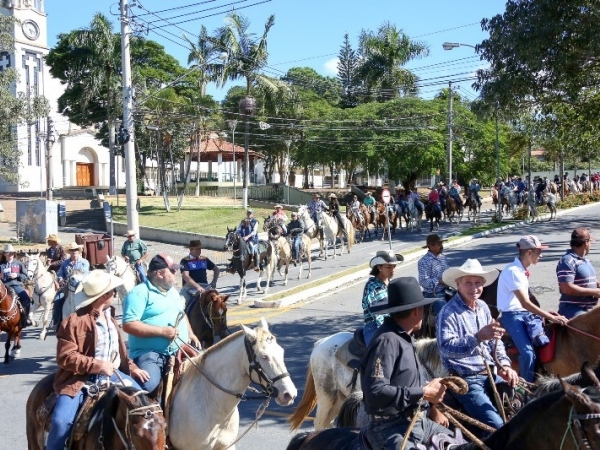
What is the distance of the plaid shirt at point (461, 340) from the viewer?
4922 mm

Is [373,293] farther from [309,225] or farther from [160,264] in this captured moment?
[309,225]

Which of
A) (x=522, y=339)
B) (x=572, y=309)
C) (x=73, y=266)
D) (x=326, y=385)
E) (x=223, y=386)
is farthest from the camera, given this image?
(x=73, y=266)

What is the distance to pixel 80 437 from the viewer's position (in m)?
5.38

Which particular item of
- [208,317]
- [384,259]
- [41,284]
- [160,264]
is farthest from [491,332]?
[41,284]

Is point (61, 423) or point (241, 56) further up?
point (241, 56)

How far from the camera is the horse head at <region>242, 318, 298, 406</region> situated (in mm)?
6000

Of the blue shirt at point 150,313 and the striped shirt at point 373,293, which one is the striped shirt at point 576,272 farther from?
the blue shirt at point 150,313

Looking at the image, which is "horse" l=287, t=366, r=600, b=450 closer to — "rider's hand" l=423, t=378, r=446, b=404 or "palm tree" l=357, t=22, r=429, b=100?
"rider's hand" l=423, t=378, r=446, b=404

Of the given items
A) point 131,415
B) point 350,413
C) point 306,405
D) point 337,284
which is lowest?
point 337,284

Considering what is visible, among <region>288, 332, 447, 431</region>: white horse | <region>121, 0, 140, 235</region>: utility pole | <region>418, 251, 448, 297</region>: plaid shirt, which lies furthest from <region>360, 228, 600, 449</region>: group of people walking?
<region>121, 0, 140, 235</region>: utility pole

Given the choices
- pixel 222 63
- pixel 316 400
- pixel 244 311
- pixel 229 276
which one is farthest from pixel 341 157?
pixel 316 400

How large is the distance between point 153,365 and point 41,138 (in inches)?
1996

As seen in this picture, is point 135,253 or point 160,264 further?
point 135,253

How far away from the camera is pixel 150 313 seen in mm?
6648
